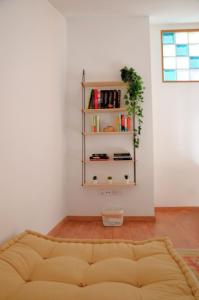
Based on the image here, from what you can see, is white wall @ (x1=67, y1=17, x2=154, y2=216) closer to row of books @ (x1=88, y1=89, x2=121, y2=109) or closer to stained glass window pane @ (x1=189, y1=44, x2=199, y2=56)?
row of books @ (x1=88, y1=89, x2=121, y2=109)

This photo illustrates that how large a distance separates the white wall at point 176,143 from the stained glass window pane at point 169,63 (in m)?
0.20

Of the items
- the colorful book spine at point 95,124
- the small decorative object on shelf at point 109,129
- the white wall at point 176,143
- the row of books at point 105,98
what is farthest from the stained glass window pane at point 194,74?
the colorful book spine at point 95,124

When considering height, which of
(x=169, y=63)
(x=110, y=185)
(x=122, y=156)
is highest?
(x=169, y=63)

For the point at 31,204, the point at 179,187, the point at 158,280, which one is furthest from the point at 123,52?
the point at 158,280

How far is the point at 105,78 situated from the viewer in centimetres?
404

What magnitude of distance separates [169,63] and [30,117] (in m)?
2.89

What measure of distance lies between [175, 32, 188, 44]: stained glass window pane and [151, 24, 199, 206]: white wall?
0.11 metres

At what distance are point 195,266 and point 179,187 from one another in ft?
7.74

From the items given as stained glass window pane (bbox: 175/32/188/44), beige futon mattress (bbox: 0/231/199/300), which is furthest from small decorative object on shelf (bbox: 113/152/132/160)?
stained glass window pane (bbox: 175/32/188/44)

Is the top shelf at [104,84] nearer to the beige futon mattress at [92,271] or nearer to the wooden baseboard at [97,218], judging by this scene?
the wooden baseboard at [97,218]

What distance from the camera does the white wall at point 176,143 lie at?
4.47m

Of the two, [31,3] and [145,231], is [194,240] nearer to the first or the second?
[145,231]

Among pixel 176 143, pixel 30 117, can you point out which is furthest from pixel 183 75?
pixel 30 117

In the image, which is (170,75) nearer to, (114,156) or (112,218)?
(114,156)
